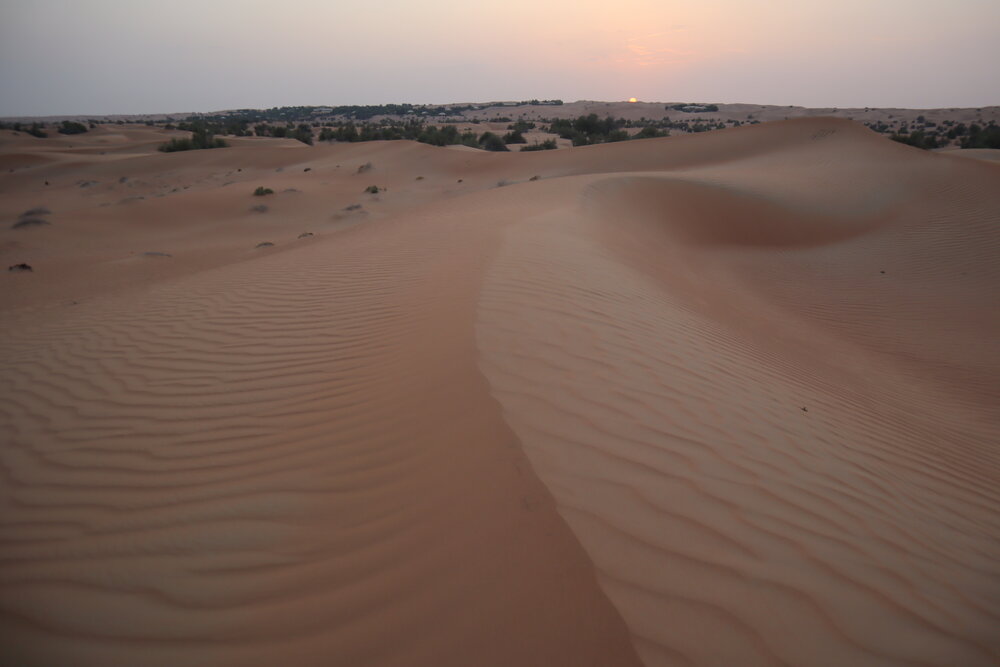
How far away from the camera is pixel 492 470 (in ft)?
7.58

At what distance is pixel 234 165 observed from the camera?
2895cm

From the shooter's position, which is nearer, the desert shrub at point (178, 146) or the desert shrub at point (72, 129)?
the desert shrub at point (178, 146)

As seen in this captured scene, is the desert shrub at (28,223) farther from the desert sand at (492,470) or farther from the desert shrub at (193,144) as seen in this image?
the desert shrub at (193,144)

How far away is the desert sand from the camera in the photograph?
174cm

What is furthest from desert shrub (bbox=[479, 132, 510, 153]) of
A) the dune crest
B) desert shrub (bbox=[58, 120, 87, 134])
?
desert shrub (bbox=[58, 120, 87, 134])

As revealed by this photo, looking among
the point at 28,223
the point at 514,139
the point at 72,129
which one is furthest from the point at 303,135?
the point at 28,223

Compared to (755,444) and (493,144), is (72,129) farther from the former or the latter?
(755,444)

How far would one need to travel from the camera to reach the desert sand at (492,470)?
174cm

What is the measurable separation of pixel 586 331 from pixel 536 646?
103 inches

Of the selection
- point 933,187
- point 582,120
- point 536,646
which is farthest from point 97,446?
point 582,120

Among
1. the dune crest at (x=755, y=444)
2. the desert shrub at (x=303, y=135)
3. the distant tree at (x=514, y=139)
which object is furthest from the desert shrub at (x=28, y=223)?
the desert shrub at (x=303, y=135)

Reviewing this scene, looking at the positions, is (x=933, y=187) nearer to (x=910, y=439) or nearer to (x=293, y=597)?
(x=910, y=439)

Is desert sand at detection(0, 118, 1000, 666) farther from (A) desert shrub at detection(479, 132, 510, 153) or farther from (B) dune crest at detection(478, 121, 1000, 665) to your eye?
(A) desert shrub at detection(479, 132, 510, 153)

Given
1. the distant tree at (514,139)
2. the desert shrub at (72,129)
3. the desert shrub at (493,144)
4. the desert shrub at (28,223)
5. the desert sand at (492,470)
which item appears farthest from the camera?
the desert shrub at (72,129)
